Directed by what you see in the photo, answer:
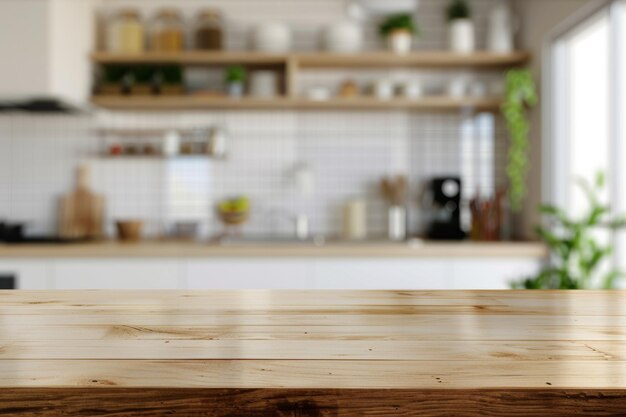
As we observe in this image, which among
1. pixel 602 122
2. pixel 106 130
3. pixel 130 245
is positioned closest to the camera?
pixel 602 122

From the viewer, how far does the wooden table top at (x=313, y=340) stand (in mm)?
598

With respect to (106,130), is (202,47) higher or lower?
higher

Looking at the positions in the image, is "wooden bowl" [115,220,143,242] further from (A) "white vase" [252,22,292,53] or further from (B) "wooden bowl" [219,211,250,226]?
(A) "white vase" [252,22,292,53]

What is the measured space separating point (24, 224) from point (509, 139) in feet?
10.0

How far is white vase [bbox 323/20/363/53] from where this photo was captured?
3.86m

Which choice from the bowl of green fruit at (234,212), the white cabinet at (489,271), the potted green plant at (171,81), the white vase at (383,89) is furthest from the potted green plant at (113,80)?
the white cabinet at (489,271)

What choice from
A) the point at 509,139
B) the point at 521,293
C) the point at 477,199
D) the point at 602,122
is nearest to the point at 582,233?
the point at 602,122

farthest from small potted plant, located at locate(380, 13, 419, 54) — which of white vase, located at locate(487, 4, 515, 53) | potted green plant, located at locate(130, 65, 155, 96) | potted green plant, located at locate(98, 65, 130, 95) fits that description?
potted green plant, located at locate(98, 65, 130, 95)

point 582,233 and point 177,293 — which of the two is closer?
point 177,293

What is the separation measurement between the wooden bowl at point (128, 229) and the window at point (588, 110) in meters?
2.39

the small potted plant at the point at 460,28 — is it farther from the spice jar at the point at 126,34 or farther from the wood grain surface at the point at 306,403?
the wood grain surface at the point at 306,403

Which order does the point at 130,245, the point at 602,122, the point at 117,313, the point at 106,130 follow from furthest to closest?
the point at 106,130 < the point at 130,245 < the point at 602,122 < the point at 117,313

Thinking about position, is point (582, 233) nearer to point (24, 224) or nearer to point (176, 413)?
point (176, 413)

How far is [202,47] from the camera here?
3.88m
